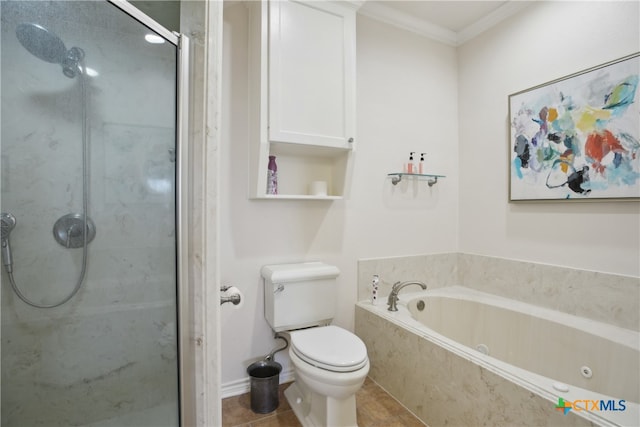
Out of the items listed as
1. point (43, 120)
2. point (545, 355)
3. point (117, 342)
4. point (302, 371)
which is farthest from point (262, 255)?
point (545, 355)

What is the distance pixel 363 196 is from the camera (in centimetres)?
222

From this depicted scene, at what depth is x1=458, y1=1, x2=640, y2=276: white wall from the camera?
64.9 inches

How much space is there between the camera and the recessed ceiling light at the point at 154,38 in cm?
108

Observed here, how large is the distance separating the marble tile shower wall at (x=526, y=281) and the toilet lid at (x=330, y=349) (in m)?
0.60

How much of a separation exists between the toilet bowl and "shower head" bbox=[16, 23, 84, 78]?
1477 mm

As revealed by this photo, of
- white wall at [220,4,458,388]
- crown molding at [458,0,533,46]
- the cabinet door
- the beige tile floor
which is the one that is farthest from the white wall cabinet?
the beige tile floor

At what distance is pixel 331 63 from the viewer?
6.07 ft

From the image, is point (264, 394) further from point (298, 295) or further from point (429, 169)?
point (429, 169)

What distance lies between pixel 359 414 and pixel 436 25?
2.77 metres

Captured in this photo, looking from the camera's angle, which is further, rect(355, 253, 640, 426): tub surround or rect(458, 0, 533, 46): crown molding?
rect(458, 0, 533, 46): crown molding

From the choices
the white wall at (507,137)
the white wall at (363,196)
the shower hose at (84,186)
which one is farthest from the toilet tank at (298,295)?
the white wall at (507,137)

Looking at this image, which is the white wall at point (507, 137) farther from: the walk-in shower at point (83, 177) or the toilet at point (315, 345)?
the walk-in shower at point (83, 177)

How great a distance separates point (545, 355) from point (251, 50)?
2.45 metres

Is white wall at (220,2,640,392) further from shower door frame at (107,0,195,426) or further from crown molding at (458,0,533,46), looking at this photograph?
shower door frame at (107,0,195,426)
